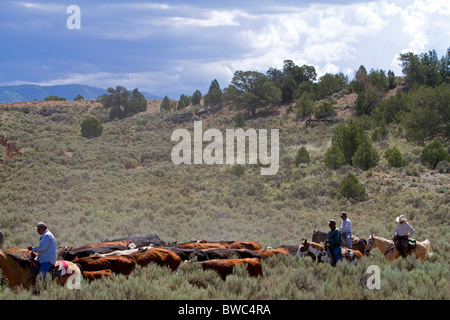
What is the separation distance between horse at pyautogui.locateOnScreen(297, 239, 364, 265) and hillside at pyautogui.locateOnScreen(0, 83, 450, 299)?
38 cm

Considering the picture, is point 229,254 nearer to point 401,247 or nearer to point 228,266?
point 228,266

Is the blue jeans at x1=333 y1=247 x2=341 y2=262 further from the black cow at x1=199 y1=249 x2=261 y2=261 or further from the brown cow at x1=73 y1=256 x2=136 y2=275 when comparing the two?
the brown cow at x1=73 y1=256 x2=136 y2=275

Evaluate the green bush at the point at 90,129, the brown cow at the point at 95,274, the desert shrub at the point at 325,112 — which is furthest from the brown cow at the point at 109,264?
the desert shrub at the point at 325,112

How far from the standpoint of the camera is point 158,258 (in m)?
8.34

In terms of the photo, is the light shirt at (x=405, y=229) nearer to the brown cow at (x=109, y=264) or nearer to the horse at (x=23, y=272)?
the brown cow at (x=109, y=264)

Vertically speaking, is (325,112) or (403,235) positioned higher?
(325,112)

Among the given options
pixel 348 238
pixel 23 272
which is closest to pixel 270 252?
pixel 348 238

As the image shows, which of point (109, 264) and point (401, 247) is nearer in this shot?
point (109, 264)

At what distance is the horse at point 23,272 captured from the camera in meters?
7.04

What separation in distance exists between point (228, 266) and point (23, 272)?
380 centimetres

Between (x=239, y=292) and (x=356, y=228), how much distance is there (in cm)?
1119

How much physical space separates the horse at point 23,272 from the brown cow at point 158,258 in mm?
1336
